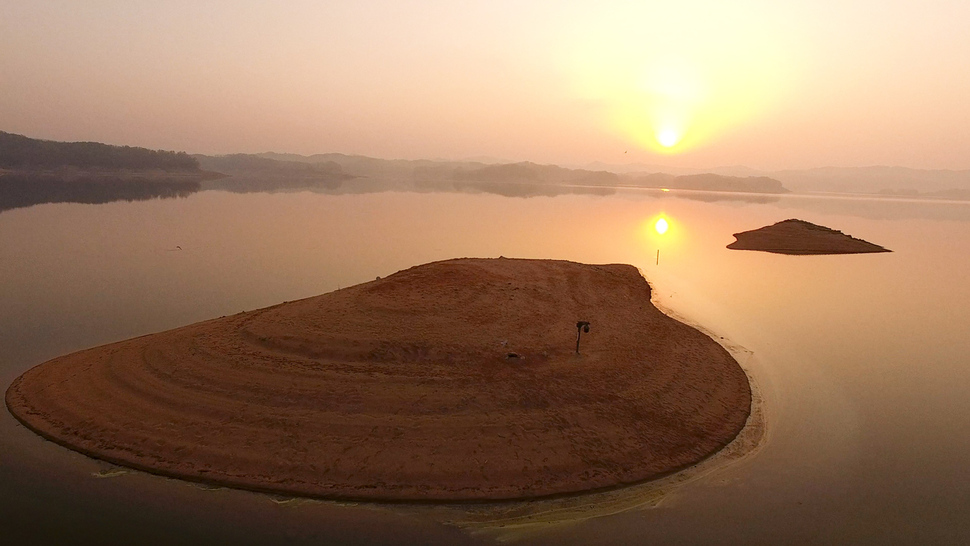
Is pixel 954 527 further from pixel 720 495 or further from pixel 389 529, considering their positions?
pixel 389 529

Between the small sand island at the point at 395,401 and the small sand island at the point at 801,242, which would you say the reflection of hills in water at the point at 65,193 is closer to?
the small sand island at the point at 395,401

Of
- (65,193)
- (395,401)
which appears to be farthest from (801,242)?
(65,193)

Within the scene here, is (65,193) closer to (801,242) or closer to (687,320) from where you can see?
(687,320)

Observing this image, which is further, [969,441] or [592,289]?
[592,289]

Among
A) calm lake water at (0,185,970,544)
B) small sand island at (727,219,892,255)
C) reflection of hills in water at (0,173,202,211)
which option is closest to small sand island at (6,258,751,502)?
calm lake water at (0,185,970,544)

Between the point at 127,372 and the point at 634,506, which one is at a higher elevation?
the point at 127,372

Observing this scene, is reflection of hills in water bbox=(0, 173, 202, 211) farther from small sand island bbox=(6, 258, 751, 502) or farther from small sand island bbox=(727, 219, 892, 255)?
small sand island bbox=(727, 219, 892, 255)

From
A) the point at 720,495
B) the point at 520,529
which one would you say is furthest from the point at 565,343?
the point at 520,529
